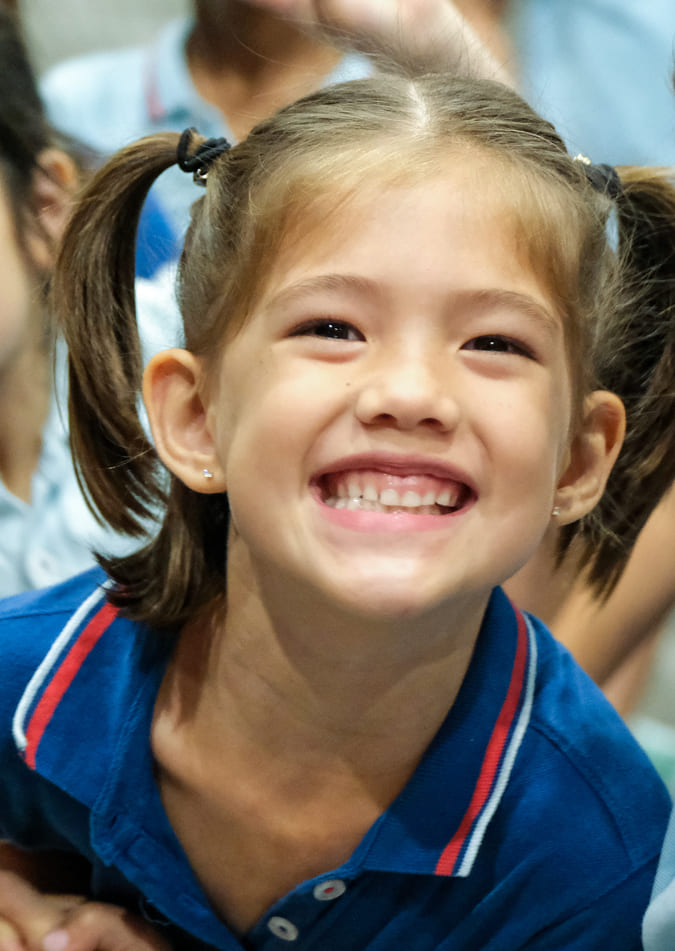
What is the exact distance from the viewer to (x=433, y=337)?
1.66ft

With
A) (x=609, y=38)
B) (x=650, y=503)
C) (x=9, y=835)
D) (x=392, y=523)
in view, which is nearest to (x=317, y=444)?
(x=392, y=523)

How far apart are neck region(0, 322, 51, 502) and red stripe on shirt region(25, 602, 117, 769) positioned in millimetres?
353

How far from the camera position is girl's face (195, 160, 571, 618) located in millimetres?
501

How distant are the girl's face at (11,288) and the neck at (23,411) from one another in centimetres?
2

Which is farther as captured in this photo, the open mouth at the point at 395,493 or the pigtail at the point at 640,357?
the pigtail at the point at 640,357

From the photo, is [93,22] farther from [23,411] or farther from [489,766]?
[489,766]

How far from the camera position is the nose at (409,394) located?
48 cm

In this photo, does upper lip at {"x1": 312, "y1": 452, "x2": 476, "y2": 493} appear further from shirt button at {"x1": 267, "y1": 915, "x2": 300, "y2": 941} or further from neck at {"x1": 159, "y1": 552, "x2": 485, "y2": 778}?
shirt button at {"x1": 267, "y1": 915, "x2": 300, "y2": 941}

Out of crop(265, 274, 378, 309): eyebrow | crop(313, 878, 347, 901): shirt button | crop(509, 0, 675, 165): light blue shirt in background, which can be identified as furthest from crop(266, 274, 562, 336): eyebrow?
crop(509, 0, 675, 165): light blue shirt in background

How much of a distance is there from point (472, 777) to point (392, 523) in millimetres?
197

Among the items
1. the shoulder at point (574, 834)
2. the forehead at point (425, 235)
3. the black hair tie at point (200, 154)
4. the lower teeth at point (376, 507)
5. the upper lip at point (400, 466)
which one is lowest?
the shoulder at point (574, 834)

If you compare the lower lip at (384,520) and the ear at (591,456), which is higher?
the ear at (591,456)

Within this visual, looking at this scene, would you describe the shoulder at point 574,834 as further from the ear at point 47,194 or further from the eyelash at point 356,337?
the ear at point 47,194

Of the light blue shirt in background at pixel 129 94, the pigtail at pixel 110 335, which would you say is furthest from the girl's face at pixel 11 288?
the pigtail at pixel 110 335
